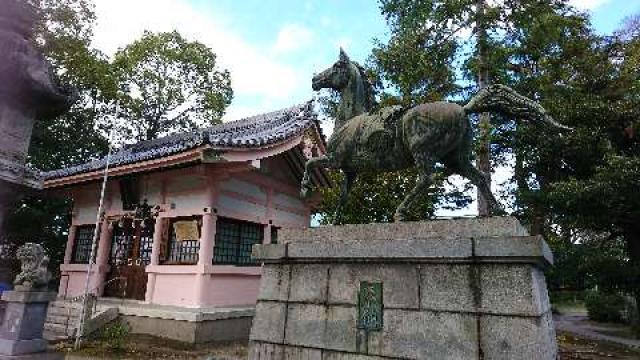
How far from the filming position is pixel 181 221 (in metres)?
12.7

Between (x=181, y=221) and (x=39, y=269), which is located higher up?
(x=181, y=221)

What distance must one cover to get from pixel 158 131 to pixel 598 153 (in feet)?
73.9

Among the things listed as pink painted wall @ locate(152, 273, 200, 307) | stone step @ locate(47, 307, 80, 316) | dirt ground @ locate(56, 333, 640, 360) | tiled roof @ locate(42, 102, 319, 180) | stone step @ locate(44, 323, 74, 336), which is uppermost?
tiled roof @ locate(42, 102, 319, 180)

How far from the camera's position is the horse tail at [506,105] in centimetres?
488

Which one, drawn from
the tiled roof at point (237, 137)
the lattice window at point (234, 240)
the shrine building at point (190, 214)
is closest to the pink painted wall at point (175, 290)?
the shrine building at point (190, 214)

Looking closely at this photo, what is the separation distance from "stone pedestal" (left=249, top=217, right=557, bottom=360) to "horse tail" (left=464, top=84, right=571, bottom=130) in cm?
139

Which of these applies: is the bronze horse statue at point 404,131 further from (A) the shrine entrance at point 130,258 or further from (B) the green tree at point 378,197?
(A) the shrine entrance at point 130,258

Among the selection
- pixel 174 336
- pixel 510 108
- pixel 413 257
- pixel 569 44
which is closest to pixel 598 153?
pixel 569 44

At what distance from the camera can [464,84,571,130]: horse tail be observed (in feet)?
16.0

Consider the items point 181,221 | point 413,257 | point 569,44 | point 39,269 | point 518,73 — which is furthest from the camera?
point 518,73

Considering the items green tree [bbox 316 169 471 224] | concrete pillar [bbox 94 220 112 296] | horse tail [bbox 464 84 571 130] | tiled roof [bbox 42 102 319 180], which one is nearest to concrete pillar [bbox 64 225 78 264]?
concrete pillar [bbox 94 220 112 296]

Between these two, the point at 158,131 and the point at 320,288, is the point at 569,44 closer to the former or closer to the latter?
the point at 320,288

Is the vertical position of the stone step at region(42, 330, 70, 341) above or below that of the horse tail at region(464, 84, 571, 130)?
below

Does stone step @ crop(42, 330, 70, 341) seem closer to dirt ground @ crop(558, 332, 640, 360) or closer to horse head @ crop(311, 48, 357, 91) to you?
horse head @ crop(311, 48, 357, 91)
